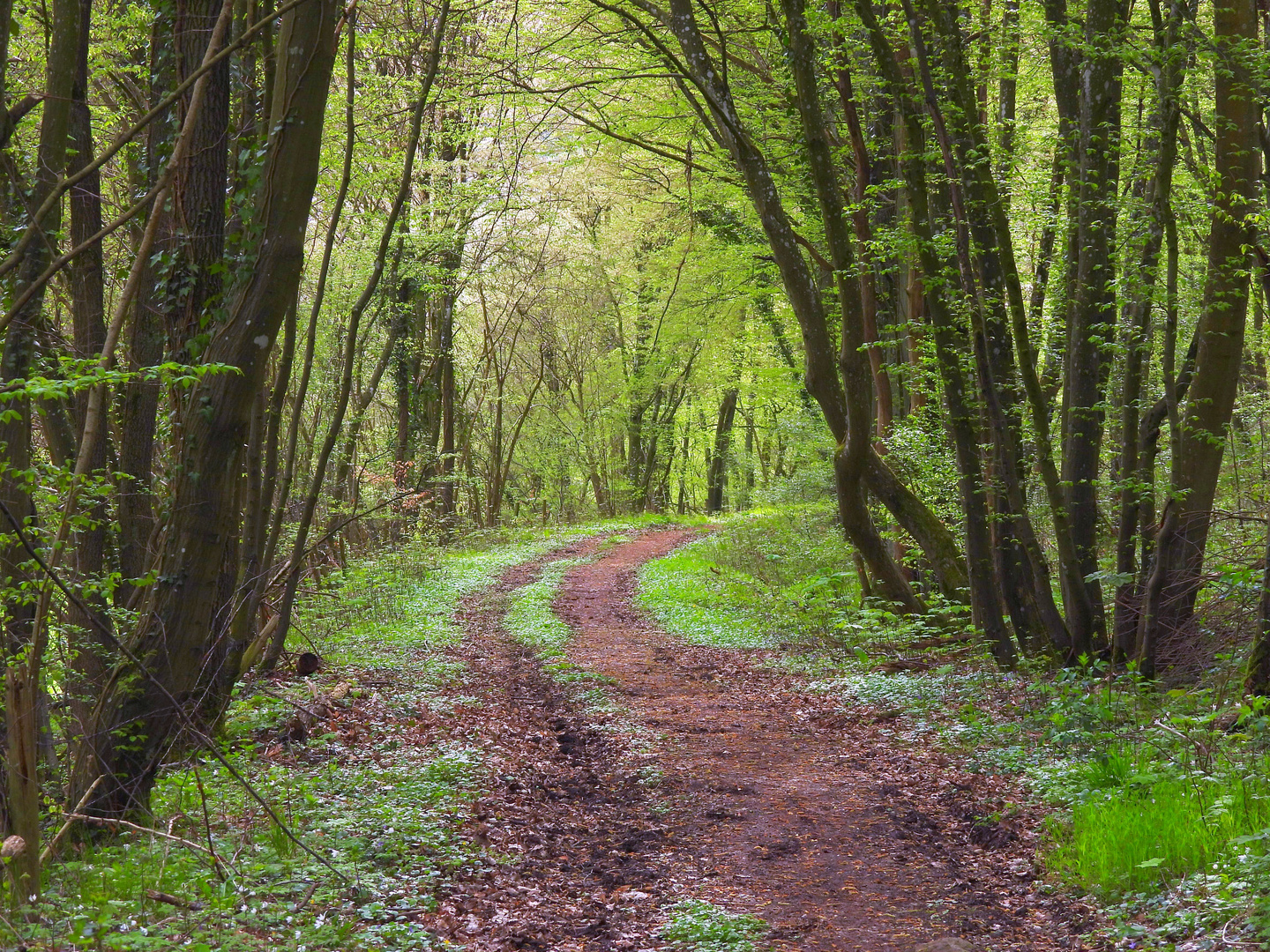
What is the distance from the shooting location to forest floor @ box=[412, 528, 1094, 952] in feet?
14.7

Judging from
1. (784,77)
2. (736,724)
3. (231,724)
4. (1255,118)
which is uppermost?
(784,77)

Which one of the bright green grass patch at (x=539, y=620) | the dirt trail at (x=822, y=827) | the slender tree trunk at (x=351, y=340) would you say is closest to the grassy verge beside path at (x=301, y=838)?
the slender tree trunk at (x=351, y=340)

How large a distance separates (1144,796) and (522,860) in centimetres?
353

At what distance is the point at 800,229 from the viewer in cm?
1488

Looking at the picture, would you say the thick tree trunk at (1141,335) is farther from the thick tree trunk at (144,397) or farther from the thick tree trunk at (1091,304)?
the thick tree trunk at (144,397)

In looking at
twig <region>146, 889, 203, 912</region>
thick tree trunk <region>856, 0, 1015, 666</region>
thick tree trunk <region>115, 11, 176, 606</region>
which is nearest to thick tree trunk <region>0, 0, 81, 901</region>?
twig <region>146, 889, 203, 912</region>

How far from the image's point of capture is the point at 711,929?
14.6ft

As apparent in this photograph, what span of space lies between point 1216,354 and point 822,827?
16.9 ft

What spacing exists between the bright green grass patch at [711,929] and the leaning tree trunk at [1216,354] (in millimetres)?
4455

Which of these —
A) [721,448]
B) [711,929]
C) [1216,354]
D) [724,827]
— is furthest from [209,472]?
[721,448]

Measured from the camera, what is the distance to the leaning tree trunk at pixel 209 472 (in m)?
5.15

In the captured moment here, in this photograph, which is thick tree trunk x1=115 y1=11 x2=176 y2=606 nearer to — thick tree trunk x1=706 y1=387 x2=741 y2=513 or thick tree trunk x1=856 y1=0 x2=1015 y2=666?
thick tree trunk x1=856 y1=0 x2=1015 y2=666

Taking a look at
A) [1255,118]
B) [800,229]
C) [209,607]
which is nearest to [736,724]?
[209,607]

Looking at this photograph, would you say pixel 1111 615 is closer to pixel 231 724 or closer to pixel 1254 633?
pixel 1254 633
